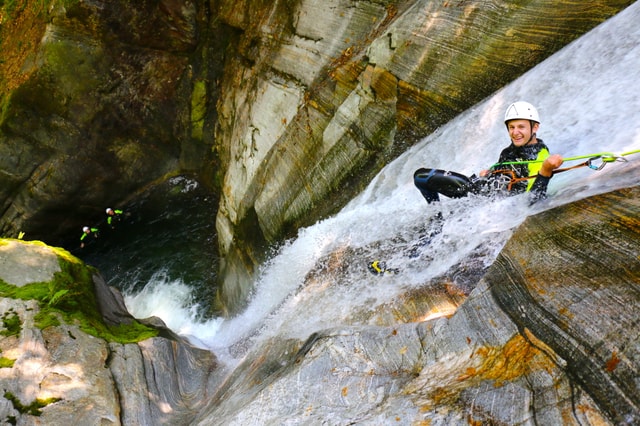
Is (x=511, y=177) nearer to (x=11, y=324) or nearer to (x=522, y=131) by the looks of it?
(x=522, y=131)

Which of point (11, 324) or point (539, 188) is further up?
point (539, 188)

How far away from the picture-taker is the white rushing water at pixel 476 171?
4.38m

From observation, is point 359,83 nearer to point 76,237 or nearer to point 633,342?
point 633,342

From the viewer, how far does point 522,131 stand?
441 cm

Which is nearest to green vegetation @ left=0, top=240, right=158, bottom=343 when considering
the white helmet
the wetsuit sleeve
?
the wetsuit sleeve

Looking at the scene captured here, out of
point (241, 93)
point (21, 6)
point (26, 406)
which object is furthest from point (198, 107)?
point (26, 406)

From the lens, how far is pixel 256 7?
11086 millimetres

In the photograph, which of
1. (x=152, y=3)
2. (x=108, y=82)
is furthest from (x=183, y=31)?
(x=108, y=82)

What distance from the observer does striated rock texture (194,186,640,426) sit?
240 centimetres

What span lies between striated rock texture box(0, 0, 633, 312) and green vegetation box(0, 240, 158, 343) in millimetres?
3405

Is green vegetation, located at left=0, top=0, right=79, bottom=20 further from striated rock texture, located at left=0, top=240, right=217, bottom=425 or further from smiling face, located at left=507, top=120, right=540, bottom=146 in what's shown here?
smiling face, located at left=507, top=120, right=540, bottom=146

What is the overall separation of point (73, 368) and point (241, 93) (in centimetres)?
833

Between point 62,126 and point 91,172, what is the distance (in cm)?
174

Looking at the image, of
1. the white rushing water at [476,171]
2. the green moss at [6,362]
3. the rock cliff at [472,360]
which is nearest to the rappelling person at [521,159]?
the white rushing water at [476,171]
